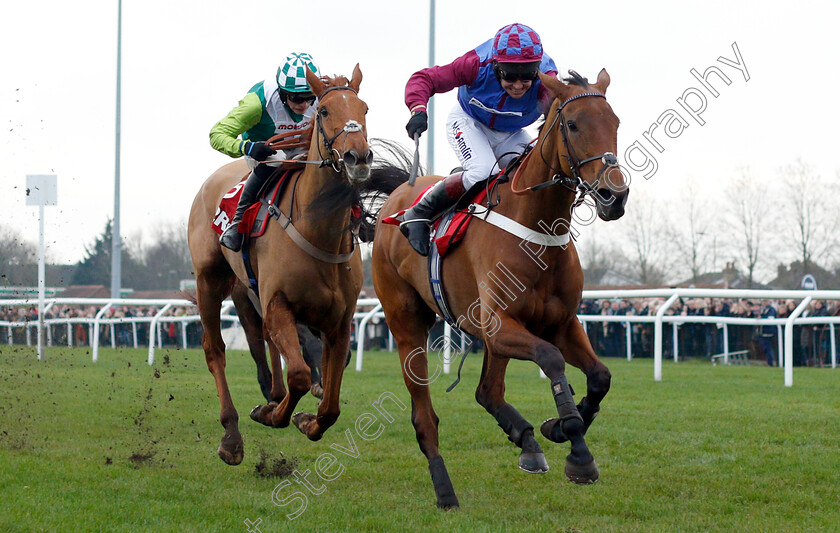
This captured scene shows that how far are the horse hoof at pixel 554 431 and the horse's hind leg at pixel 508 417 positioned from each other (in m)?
0.67

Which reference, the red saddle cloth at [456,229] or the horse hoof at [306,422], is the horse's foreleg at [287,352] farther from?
the red saddle cloth at [456,229]

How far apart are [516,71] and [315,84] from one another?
1151mm

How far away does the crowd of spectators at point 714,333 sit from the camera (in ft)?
49.5

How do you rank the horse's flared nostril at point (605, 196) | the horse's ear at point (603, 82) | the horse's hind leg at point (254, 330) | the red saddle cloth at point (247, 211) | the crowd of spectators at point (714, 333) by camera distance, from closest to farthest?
the horse's flared nostril at point (605, 196) < the horse's ear at point (603, 82) < the red saddle cloth at point (247, 211) < the horse's hind leg at point (254, 330) < the crowd of spectators at point (714, 333)

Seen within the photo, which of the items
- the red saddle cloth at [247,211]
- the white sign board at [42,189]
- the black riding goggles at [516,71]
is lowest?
the red saddle cloth at [247,211]

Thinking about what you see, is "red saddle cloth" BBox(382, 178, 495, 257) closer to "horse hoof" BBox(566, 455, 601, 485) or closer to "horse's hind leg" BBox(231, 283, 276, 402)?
"horse hoof" BBox(566, 455, 601, 485)

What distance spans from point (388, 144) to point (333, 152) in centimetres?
159

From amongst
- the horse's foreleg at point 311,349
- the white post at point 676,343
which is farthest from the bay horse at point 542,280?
the white post at point 676,343

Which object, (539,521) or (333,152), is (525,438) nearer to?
(539,521)

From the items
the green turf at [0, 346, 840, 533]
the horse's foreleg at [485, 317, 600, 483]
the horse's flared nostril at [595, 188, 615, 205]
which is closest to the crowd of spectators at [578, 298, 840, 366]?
the green turf at [0, 346, 840, 533]

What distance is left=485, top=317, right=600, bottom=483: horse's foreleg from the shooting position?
3902 millimetres

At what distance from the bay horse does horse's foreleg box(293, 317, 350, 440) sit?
46 cm

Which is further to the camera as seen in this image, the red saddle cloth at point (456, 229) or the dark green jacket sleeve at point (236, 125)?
the dark green jacket sleeve at point (236, 125)

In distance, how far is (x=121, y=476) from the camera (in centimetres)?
527
